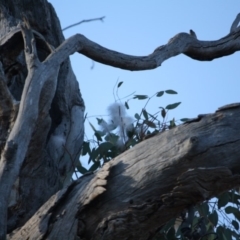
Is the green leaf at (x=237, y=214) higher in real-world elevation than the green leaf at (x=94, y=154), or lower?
lower

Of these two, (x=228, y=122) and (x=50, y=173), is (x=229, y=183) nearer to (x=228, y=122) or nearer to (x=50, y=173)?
(x=228, y=122)

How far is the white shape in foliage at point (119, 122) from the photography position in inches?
94.7

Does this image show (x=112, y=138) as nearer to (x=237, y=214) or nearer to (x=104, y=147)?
(x=104, y=147)

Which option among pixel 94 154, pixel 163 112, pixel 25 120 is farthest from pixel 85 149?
pixel 25 120

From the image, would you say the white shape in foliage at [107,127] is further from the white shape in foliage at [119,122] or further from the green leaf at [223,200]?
the green leaf at [223,200]

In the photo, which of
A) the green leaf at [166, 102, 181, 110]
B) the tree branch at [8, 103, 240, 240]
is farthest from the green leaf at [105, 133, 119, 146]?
the tree branch at [8, 103, 240, 240]

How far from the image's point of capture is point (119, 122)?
245cm

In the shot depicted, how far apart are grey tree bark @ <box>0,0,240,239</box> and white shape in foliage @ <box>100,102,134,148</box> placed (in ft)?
1.54

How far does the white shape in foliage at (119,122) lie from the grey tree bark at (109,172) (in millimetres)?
469

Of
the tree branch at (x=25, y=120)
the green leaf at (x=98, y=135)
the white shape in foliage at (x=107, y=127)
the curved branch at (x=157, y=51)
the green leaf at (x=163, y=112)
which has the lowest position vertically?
the tree branch at (x=25, y=120)

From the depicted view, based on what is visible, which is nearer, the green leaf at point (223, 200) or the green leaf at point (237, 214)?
the green leaf at point (223, 200)

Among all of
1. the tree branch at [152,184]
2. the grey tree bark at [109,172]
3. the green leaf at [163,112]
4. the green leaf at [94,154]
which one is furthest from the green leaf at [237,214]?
the tree branch at [152,184]

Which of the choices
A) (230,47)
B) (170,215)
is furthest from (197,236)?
(230,47)

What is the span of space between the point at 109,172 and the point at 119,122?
2.87ft
